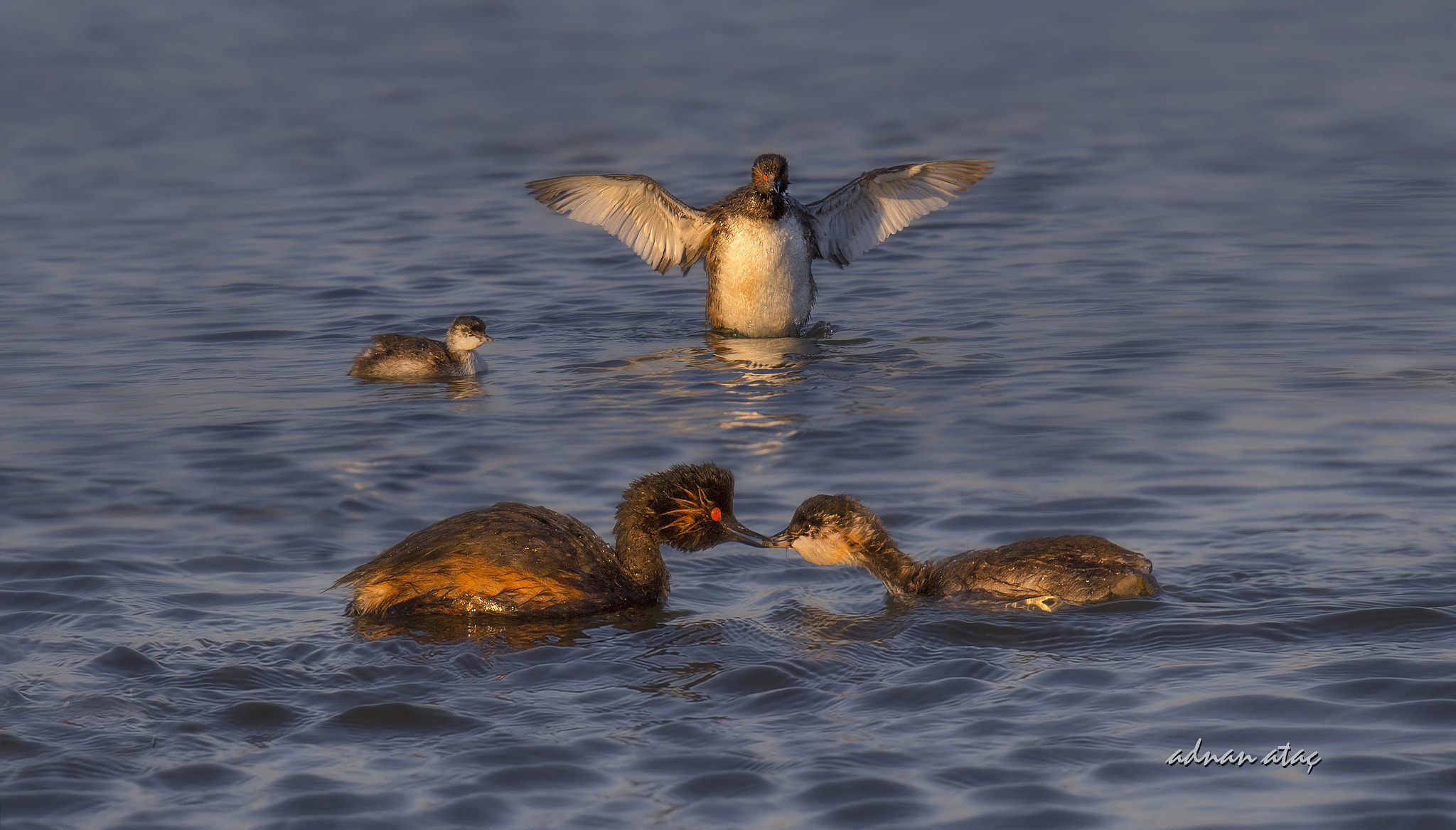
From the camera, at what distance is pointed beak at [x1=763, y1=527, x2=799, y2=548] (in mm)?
8781

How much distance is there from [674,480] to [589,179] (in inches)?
289

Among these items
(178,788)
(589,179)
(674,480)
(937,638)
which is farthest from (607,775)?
(589,179)

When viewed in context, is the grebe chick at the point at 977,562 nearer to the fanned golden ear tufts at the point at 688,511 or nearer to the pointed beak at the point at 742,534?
the pointed beak at the point at 742,534

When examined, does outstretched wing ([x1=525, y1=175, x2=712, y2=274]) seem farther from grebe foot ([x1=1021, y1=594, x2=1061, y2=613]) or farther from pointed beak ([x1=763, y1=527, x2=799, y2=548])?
grebe foot ([x1=1021, y1=594, x2=1061, y2=613])

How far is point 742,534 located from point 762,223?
22.1ft

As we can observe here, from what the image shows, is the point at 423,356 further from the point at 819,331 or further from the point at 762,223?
the point at 819,331

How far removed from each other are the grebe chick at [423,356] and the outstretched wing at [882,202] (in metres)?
3.62

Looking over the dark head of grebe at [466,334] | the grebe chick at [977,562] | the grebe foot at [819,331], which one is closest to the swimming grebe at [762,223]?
the grebe foot at [819,331]

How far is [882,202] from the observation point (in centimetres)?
1584

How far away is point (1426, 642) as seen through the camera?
24.1 feet

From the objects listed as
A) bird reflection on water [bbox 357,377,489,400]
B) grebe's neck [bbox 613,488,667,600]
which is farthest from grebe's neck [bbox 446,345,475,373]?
grebe's neck [bbox 613,488,667,600]

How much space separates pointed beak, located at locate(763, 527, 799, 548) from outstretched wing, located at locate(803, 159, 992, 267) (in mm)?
7004

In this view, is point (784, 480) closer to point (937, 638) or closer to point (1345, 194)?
point (937, 638)

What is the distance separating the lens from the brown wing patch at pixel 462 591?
322 inches
